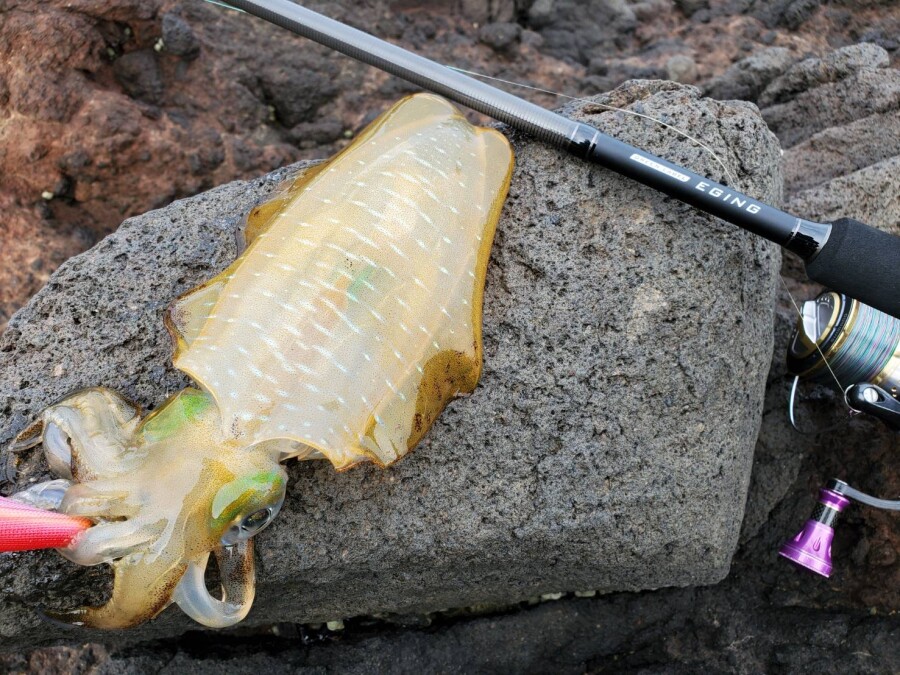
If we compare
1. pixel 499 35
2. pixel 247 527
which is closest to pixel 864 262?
pixel 247 527

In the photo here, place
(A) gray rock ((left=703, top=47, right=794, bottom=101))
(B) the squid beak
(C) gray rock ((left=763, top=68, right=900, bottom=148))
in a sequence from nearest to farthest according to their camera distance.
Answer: (B) the squid beak
(C) gray rock ((left=763, top=68, right=900, bottom=148))
(A) gray rock ((left=703, top=47, right=794, bottom=101))

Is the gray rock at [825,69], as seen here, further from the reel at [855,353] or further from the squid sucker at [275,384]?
the squid sucker at [275,384]

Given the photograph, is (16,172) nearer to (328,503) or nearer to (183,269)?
(183,269)

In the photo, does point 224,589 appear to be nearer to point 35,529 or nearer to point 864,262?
point 35,529

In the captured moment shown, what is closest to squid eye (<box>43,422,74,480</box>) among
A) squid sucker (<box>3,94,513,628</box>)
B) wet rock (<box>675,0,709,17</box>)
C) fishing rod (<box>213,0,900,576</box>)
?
squid sucker (<box>3,94,513,628</box>)

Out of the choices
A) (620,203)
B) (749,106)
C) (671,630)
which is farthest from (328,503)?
(749,106)

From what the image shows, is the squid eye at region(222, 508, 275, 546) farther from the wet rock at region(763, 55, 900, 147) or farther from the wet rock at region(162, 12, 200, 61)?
the wet rock at region(763, 55, 900, 147)
